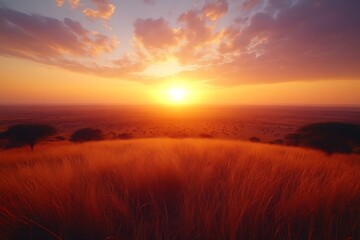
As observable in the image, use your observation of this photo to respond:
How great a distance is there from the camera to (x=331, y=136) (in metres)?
10.8

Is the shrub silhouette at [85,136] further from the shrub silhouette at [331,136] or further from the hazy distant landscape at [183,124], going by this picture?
the shrub silhouette at [331,136]

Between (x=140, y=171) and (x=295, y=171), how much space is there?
1.86 metres

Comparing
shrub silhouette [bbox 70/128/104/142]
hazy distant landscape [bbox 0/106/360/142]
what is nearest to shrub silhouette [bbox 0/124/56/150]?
shrub silhouette [bbox 70/128/104/142]

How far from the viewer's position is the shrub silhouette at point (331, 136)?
10109 millimetres

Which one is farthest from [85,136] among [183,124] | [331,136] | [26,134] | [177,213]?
[183,124]

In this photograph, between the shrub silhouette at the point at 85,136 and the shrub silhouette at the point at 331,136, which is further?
the shrub silhouette at the point at 85,136

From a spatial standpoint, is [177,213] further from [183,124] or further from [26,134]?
[183,124]

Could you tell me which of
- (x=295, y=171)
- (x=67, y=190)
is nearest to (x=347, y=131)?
(x=295, y=171)

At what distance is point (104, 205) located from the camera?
1.22 metres

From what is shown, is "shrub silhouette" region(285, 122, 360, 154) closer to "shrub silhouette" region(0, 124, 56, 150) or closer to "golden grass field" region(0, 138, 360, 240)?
"golden grass field" region(0, 138, 360, 240)

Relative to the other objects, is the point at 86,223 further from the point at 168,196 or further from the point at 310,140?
the point at 310,140

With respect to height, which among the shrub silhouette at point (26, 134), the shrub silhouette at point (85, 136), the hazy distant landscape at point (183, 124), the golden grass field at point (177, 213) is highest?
the golden grass field at point (177, 213)

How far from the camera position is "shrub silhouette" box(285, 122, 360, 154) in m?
10.1

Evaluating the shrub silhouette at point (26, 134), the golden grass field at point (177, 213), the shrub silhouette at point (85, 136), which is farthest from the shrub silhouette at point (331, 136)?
the shrub silhouette at point (85, 136)
